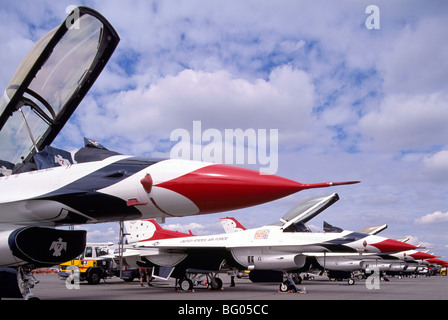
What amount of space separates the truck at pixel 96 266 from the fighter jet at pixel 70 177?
1376cm

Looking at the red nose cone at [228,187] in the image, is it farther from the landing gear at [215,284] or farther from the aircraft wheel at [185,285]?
the landing gear at [215,284]

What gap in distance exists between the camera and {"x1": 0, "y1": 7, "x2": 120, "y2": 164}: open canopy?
6.19m

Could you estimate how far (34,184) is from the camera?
5.59 meters

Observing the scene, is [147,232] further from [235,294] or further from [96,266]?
[235,294]

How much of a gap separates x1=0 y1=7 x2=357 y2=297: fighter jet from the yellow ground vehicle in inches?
517

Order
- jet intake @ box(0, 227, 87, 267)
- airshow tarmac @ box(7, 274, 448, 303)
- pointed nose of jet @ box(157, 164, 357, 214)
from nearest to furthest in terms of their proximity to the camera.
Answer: pointed nose of jet @ box(157, 164, 357, 214)
jet intake @ box(0, 227, 87, 267)
airshow tarmac @ box(7, 274, 448, 303)

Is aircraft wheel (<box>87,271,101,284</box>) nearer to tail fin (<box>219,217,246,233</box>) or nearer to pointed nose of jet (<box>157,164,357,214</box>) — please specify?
tail fin (<box>219,217,246,233</box>)

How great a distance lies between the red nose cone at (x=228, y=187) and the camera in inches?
174

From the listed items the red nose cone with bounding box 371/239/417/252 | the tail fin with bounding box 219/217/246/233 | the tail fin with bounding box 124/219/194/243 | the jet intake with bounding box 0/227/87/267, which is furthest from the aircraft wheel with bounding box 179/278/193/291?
the jet intake with bounding box 0/227/87/267

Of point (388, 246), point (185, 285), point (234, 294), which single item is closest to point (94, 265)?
point (185, 285)

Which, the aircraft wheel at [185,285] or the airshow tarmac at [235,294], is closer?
the airshow tarmac at [235,294]

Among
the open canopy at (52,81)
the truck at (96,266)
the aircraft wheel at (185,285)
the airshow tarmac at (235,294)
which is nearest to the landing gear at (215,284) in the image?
the airshow tarmac at (235,294)

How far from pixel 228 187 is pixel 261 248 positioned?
1043 cm
